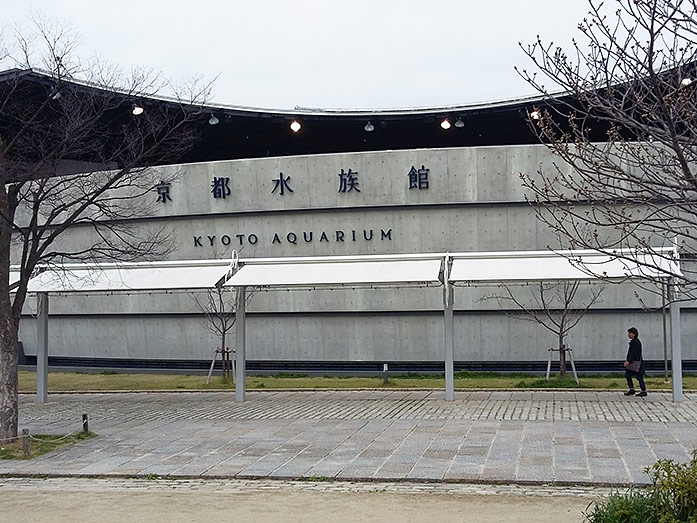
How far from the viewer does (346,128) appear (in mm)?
34625

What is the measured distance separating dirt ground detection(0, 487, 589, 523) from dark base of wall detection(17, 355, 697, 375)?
56.7ft

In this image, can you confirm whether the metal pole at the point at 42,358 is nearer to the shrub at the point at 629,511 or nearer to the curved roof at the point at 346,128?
the curved roof at the point at 346,128

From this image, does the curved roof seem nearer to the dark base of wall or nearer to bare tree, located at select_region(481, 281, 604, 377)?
bare tree, located at select_region(481, 281, 604, 377)

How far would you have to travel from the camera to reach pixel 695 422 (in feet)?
51.3

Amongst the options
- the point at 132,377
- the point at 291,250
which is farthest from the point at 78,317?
the point at 291,250

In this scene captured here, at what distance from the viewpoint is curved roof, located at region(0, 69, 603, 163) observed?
3019 cm

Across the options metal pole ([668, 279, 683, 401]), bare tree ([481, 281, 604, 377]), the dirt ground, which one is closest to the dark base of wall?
bare tree ([481, 281, 604, 377])

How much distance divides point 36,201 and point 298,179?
13.3 metres

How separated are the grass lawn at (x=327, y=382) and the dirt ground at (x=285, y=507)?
1241 cm

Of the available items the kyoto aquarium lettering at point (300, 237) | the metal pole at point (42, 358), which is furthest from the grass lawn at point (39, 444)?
the kyoto aquarium lettering at point (300, 237)

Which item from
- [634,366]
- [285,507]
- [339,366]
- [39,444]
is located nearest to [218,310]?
[339,366]

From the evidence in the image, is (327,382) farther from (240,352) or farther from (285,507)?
(285,507)

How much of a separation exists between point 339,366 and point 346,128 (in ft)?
35.4

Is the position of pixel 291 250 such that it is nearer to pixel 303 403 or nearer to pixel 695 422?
pixel 303 403
